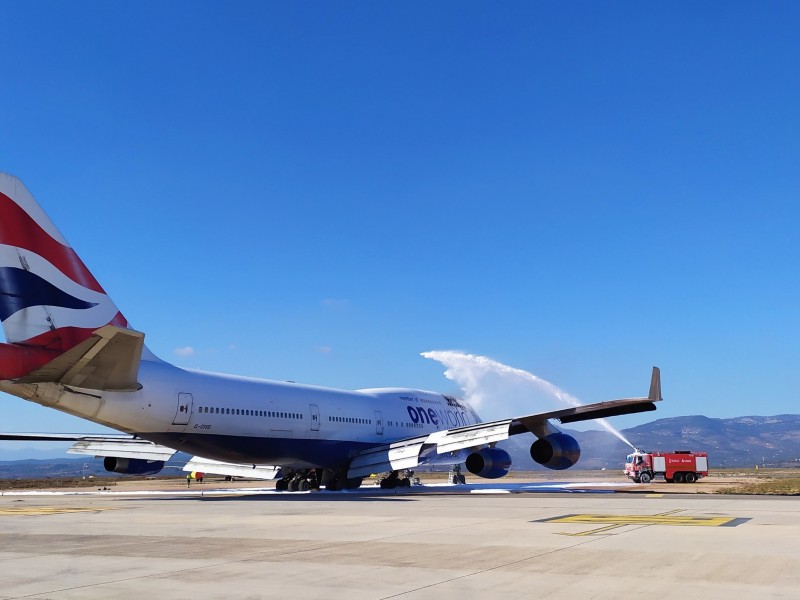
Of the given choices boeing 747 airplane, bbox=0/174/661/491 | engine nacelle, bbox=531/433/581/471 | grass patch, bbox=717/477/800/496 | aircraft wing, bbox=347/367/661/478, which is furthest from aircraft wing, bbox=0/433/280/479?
grass patch, bbox=717/477/800/496

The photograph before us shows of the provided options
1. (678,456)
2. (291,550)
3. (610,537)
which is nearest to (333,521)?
(291,550)

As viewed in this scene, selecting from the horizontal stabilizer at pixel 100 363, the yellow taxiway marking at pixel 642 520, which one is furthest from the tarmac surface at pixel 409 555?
the horizontal stabilizer at pixel 100 363

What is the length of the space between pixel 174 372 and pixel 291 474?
37.0ft

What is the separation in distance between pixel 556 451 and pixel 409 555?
68.5 feet

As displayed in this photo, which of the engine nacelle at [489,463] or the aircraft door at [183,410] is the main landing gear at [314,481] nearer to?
the engine nacelle at [489,463]

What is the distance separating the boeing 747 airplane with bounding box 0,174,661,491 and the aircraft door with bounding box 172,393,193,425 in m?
0.04

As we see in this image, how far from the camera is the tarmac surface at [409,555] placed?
286 inches

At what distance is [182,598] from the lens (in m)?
6.86

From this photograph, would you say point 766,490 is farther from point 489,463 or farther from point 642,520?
point 642,520

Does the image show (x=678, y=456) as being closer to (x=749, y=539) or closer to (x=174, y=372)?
(x=174, y=372)

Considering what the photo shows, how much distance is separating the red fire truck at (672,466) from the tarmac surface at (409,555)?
27.2 m

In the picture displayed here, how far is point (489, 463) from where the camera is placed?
33.6 meters

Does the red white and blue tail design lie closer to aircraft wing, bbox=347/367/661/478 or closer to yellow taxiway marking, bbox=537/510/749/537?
aircraft wing, bbox=347/367/661/478

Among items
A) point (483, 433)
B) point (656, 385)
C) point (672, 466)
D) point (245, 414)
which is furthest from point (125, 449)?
point (672, 466)
